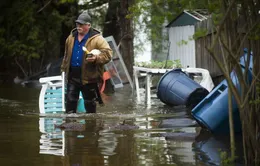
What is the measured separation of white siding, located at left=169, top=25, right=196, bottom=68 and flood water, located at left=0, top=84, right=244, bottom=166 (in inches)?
300

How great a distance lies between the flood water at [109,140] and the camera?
348 inches

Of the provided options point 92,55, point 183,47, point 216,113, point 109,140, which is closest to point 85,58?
point 92,55

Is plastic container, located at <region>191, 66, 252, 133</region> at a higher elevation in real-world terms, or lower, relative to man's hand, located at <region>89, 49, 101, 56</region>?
lower

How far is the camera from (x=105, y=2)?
33500 millimetres

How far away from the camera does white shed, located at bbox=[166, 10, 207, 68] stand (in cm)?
2241

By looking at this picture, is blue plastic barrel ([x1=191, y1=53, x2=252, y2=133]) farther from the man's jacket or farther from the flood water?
the man's jacket

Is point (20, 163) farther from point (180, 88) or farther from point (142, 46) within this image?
point (142, 46)

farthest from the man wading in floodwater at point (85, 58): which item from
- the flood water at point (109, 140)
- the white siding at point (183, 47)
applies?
the white siding at point (183, 47)

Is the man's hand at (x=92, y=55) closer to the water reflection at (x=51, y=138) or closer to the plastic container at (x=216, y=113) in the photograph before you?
the water reflection at (x=51, y=138)

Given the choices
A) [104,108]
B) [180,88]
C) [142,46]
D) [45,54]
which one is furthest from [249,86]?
[142,46]

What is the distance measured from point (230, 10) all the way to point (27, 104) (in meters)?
11.2

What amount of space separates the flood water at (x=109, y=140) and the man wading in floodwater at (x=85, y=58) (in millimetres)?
541

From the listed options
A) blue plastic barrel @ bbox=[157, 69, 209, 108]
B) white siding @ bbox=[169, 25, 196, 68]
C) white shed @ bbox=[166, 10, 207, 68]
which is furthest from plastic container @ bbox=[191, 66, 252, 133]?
→ white shed @ bbox=[166, 10, 207, 68]

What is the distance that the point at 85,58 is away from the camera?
44.2ft
